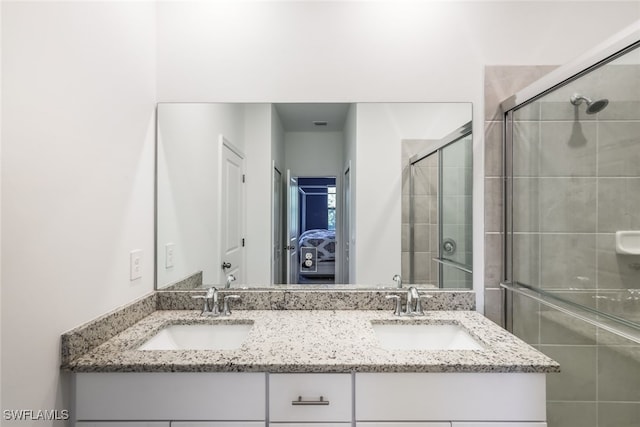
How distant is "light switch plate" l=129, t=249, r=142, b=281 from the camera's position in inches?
57.3

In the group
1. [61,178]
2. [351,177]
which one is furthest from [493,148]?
[61,178]

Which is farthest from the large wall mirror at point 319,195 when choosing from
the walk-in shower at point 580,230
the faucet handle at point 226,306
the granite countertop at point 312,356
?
the granite countertop at point 312,356

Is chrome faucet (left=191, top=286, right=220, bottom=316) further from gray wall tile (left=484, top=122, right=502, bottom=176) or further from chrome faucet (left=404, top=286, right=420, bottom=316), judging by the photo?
gray wall tile (left=484, top=122, right=502, bottom=176)

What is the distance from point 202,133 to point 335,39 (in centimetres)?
76

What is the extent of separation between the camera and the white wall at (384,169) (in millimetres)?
1683

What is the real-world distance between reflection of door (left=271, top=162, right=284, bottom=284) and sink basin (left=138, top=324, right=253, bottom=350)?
0.30m

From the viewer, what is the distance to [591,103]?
1.30 metres

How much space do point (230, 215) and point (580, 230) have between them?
4.78ft

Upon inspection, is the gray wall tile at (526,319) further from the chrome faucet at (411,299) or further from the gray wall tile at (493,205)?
the chrome faucet at (411,299)

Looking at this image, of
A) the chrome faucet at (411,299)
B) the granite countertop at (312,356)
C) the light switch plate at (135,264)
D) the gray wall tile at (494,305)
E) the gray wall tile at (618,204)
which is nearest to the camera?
the granite countertop at (312,356)

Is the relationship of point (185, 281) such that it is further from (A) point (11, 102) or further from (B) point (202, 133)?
(A) point (11, 102)

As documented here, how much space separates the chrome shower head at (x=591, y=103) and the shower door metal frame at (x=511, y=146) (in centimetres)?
7

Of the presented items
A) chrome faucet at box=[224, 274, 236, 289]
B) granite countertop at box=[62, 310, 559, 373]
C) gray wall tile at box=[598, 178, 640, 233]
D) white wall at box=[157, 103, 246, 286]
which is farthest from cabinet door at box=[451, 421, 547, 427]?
white wall at box=[157, 103, 246, 286]

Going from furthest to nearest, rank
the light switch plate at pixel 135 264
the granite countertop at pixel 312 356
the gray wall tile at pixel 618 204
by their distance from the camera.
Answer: the light switch plate at pixel 135 264, the gray wall tile at pixel 618 204, the granite countertop at pixel 312 356
